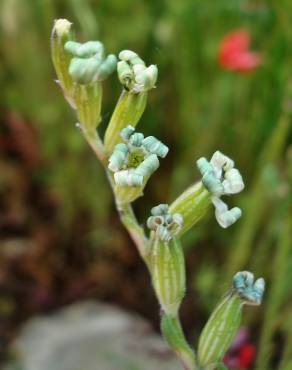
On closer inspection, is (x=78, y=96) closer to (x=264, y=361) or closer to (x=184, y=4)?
(x=264, y=361)

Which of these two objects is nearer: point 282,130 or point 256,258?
point 282,130

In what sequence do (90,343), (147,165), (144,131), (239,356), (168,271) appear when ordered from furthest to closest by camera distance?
1. (144,131)
2. (90,343)
3. (239,356)
4. (168,271)
5. (147,165)

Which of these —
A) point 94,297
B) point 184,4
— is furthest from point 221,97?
point 94,297

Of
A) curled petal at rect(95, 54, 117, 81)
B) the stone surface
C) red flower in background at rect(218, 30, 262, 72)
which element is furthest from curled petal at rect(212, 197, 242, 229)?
red flower in background at rect(218, 30, 262, 72)

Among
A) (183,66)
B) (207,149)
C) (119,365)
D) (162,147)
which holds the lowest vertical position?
(119,365)

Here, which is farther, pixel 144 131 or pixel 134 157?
pixel 144 131

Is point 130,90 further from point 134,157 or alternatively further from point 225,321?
point 225,321

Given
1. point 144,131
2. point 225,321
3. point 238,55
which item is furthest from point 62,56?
point 144,131
